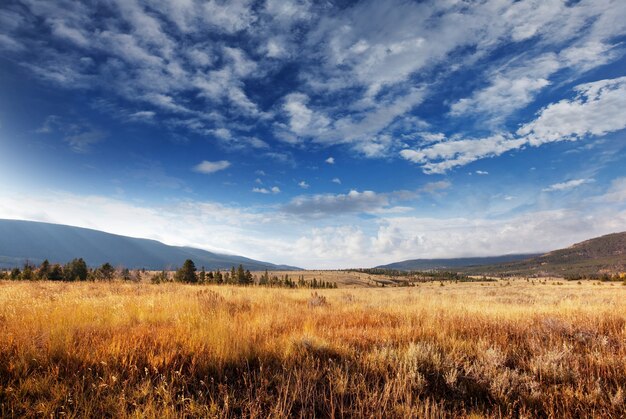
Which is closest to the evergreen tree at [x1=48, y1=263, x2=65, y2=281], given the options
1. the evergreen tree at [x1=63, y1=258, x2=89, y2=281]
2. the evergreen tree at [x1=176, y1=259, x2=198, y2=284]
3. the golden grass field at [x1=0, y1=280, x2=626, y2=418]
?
the evergreen tree at [x1=63, y1=258, x2=89, y2=281]

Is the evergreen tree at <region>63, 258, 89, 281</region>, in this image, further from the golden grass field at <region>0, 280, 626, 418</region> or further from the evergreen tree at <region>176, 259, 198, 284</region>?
the golden grass field at <region>0, 280, 626, 418</region>

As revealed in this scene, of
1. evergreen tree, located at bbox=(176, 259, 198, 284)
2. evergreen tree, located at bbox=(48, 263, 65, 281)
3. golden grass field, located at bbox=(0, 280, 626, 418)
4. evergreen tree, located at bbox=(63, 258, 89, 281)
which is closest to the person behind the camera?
golden grass field, located at bbox=(0, 280, 626, 418)

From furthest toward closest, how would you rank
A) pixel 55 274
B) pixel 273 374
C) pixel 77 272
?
pixel 77 272
pixel 55 274
pixel 273 374

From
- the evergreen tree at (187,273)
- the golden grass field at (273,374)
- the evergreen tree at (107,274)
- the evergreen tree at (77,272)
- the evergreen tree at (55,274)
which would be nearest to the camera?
the golden grass field at (273,374)

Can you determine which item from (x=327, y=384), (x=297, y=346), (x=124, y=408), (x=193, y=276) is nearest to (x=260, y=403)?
(x=327, y=384)

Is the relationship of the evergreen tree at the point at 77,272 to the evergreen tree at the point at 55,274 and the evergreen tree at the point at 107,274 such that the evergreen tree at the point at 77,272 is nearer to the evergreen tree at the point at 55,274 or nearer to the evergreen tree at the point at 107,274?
the evergreen tree at the point at 55,274

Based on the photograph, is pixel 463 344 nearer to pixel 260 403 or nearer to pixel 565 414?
pixel 565 414

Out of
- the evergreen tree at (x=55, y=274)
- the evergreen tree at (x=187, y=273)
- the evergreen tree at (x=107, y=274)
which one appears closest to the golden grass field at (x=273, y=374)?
the evergreen tree at (x=107, y=274)

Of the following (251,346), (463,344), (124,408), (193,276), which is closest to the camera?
(124,408)

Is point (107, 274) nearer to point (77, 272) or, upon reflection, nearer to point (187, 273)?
point (187, 273)

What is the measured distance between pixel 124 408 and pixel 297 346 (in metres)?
2.73

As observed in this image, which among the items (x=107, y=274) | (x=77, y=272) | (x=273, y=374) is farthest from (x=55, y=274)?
(x=273, y=374)

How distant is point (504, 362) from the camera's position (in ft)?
16.6

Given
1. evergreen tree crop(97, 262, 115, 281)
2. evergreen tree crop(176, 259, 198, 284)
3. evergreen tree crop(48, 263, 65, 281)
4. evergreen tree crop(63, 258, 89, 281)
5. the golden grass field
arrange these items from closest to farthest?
1. the golden grass field
2. evergreen tree crop(97, 262, 115, 281)
3. evergreen tree crop(48, 263, 65, 281)
4. evergreen tree crop(63, 258, 89, 281)
5. evergreen tree crop(176, 259, 198, 284)
